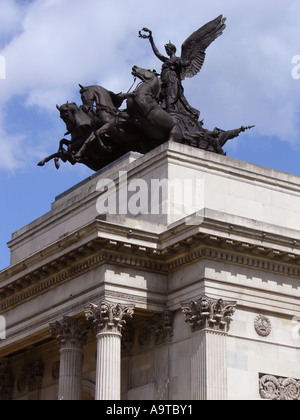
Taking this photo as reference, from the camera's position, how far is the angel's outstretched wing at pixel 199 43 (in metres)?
42.6

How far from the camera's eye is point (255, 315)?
33.9 meters

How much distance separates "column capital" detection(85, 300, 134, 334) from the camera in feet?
108

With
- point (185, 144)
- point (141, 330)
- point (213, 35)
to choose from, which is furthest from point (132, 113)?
point (141, 330)

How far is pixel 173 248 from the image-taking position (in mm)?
33656

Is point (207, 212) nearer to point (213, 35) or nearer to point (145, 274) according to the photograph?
point (145, 274)

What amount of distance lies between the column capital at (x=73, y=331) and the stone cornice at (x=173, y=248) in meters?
1.43

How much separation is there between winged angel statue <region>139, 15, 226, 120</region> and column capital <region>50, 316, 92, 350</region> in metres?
9.48

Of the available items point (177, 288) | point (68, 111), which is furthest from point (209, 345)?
point (68, 111)

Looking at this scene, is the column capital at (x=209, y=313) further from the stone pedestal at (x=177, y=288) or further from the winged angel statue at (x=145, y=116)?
the winged angel statue at (x=145, y=116)

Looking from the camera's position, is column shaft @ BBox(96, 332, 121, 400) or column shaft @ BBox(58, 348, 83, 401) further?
column shaft @ BBox(58, 348, 83, 401)

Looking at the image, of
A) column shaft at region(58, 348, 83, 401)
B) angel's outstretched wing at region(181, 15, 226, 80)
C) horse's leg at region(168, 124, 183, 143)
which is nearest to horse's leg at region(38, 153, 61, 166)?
angel's outstretched wing at region(181, 15, 226, 80)

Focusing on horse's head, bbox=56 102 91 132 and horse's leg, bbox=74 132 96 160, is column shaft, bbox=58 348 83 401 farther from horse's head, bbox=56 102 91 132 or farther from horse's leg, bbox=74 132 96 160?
horse's head, bbox=56 102 91 132
